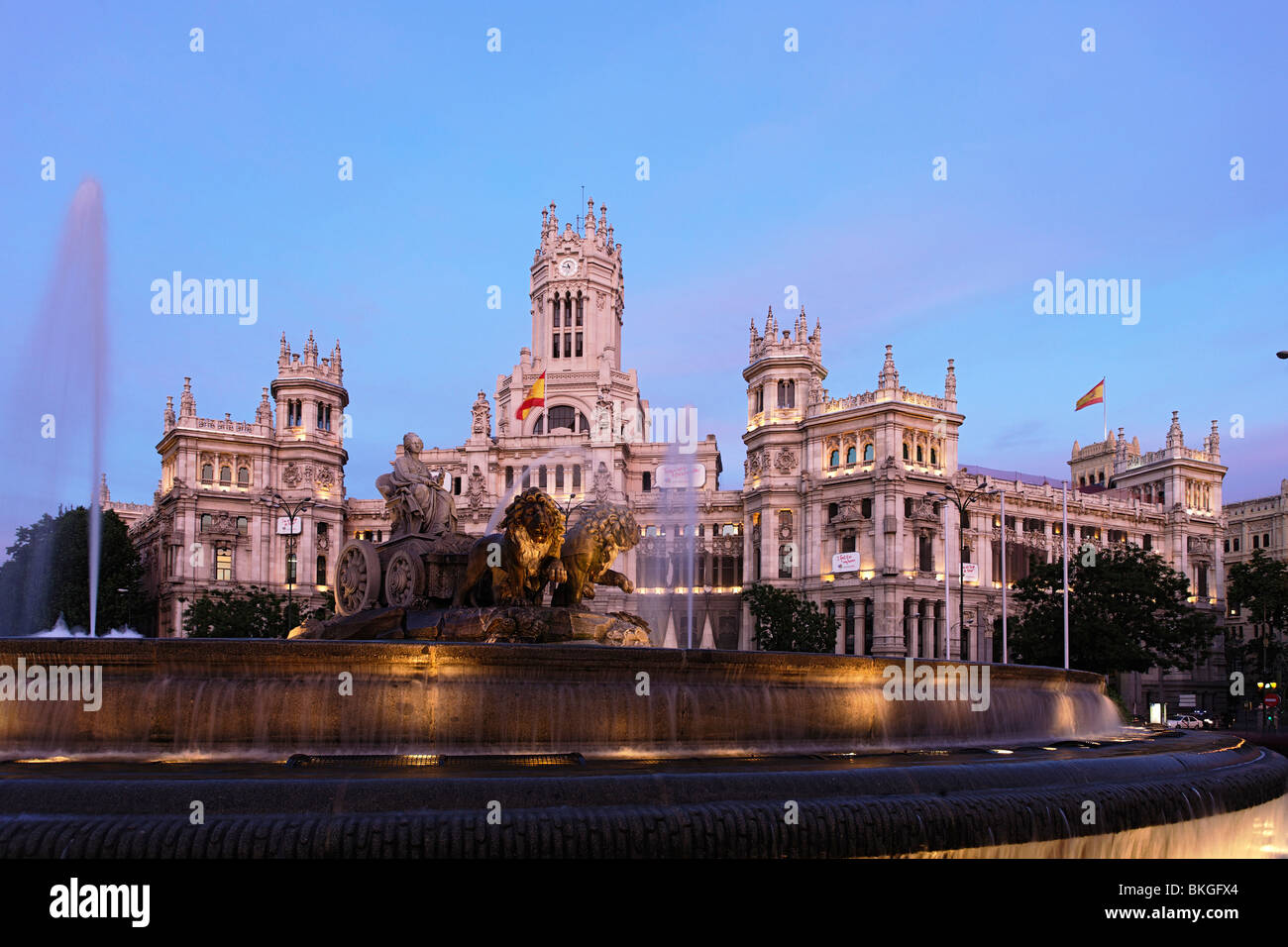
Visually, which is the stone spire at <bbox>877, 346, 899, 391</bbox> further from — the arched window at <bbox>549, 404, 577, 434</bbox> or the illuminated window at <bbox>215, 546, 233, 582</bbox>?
the illuminated window at <bbox>215, 546, 233, 582</bbox>

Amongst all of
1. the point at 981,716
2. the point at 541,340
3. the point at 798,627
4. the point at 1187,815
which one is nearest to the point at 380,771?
the point at 1187,815

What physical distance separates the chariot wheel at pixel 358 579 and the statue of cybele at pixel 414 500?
1.74 feet

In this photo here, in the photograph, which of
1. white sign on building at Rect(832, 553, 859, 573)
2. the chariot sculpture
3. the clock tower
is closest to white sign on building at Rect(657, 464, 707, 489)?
the clock tower

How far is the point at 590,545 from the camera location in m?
15.6

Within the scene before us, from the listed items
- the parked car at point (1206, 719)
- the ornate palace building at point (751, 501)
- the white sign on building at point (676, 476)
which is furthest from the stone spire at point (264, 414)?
the parked car at point (1206, 719)

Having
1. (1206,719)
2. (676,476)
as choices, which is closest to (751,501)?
(676,476)

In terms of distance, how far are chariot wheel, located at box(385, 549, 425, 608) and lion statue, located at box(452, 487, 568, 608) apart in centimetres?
81

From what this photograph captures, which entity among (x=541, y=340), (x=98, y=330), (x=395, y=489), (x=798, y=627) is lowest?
(x=798, y=627)

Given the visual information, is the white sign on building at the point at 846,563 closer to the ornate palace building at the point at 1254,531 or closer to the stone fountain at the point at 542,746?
the ornate palace building at the point at 1254,531

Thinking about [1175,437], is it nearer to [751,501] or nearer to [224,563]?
[751,501]

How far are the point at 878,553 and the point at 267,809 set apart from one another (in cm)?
7302

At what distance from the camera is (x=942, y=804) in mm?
8484

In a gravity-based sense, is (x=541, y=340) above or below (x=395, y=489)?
above
